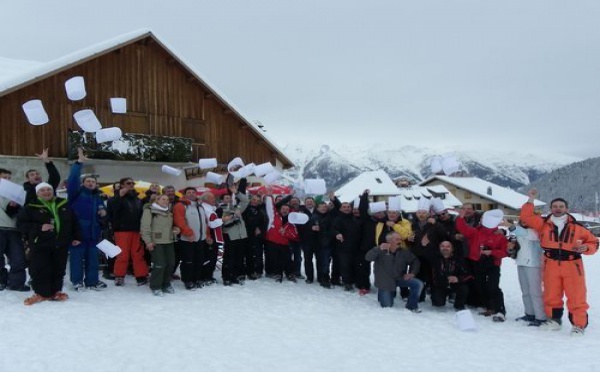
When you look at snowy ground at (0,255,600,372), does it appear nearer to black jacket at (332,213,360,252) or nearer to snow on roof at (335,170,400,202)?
black jacket at (332,213,360,252)

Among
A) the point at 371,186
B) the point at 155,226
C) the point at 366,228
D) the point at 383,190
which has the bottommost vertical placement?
the point at 366,228

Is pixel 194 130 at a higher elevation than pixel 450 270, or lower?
→ higher

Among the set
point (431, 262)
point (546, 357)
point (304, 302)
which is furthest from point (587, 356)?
point (304, 302)

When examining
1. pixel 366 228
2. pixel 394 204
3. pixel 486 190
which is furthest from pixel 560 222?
pixel 486 190

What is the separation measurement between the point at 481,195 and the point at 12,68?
180 ft

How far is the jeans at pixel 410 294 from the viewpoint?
772cm

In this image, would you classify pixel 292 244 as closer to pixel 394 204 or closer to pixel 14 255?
pixel 394 204

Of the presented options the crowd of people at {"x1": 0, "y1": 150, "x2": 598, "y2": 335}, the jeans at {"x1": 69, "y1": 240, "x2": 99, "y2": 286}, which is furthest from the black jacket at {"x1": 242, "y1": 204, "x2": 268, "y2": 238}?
the jeans at {"x1": 69, "y1": 240, "x2": 99, "y2": 286}

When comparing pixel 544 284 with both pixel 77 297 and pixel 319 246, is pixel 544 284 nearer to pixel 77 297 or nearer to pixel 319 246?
pixel 319 246

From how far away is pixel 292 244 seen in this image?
9.53 metres

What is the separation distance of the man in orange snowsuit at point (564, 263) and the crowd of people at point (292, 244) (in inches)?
0.5

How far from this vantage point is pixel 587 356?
568cm

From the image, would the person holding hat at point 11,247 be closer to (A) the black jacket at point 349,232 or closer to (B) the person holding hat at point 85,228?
(B) the person holding hat at point 85,228

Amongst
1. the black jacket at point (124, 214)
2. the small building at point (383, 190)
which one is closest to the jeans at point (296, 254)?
the black jacket at point (124, 214)
